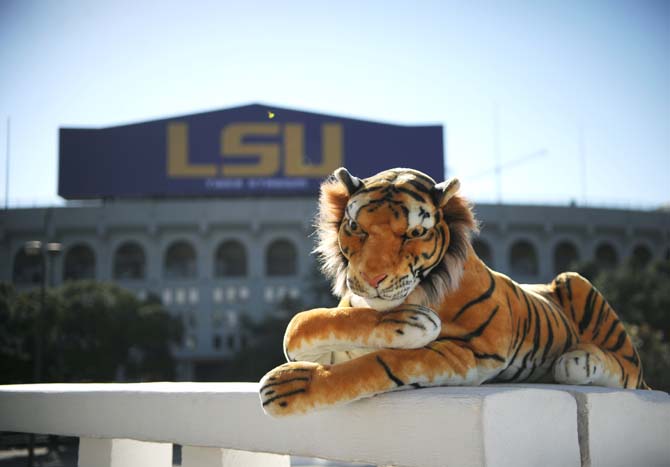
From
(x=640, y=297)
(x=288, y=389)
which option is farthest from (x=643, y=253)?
(x=288, y=389)

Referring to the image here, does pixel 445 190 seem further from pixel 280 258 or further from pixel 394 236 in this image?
pixel 280 258

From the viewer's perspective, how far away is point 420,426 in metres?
2.16

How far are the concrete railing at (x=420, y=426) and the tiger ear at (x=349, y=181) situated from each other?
919mm

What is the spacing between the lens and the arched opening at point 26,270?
160ft

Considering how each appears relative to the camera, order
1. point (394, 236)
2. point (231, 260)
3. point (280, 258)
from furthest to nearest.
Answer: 1. point (231, 260)
2. point (280, 258)
3. point (394, 236)

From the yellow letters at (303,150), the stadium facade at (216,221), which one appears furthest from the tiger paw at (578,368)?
the yellow letters at (303,150)

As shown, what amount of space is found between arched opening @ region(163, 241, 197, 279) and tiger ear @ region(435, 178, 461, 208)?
49146 millimetres

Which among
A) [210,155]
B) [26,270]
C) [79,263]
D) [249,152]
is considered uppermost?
[249,152]

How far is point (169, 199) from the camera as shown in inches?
1980

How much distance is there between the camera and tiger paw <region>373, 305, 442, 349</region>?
7.86 feet

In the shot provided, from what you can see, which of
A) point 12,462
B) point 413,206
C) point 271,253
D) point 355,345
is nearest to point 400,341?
point 355,345

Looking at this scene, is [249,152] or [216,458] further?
[249,152]

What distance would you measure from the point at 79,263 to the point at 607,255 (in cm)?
4046

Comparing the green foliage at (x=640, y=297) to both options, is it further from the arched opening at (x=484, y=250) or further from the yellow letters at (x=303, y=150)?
the yellow letters at (x=303, y=150)
